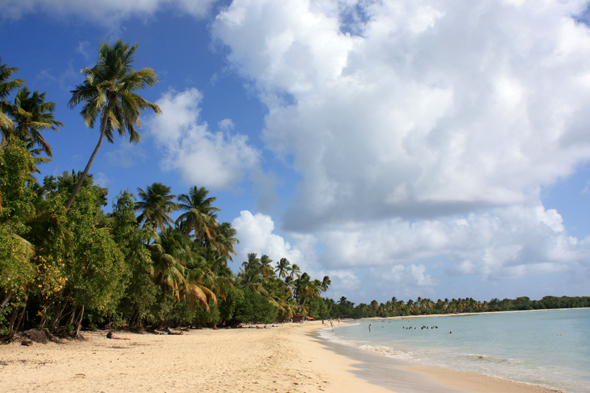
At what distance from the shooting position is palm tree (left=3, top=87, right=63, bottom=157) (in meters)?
17.5

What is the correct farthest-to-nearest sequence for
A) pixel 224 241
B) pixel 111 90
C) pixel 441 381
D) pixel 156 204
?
pixel 224 241
pixel 156 204
pixel 111 90
pixel 441 381

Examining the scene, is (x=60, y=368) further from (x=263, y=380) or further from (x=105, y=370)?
(x=263, y=380)

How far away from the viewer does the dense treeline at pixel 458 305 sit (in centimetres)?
15200

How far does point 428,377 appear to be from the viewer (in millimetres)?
13266

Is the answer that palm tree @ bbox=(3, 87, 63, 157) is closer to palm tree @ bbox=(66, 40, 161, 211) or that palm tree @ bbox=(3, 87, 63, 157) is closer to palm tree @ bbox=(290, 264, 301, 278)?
palm tree @ bbox=(66, 40, 161, 211)

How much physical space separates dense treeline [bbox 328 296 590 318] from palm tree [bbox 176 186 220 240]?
12354cm

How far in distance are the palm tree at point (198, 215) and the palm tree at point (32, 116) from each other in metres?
14.3

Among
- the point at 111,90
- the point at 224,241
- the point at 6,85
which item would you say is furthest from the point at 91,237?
the point at 224,241

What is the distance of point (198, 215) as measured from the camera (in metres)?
32.5

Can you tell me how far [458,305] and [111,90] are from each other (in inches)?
6934

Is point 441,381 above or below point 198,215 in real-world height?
below

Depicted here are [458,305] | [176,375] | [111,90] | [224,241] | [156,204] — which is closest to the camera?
[176,375]

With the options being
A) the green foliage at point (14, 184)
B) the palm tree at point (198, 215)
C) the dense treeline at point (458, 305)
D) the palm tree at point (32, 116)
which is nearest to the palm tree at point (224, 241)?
the palm tree at point (198, 215)

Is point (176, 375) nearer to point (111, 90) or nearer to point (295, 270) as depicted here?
point (111, 90)
